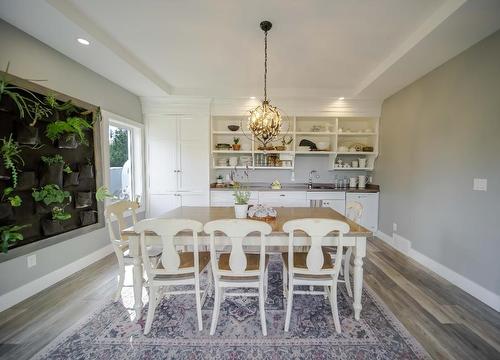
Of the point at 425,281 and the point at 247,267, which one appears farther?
the point at 425,281

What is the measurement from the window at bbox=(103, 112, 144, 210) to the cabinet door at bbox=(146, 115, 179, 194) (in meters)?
0.18

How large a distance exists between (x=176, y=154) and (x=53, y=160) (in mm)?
1961

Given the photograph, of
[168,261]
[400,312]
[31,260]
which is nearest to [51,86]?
[31,260]

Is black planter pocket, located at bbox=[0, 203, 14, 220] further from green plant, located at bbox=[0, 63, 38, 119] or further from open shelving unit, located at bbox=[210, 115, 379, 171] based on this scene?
open shelving unit, located at bbox=[210, 115, 379, 171]

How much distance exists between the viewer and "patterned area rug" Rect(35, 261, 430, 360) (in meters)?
1.54

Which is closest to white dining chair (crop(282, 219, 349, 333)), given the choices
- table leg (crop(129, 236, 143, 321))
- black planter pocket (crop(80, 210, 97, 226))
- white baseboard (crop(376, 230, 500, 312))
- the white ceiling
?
table leg (crop(129, 236, 143, 321))

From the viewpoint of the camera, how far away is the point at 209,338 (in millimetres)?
1673

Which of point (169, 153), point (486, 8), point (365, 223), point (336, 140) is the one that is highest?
point (486, 8)

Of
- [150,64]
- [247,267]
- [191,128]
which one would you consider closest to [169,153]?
[191,128]

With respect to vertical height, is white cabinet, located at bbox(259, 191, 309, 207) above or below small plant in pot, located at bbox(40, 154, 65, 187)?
below

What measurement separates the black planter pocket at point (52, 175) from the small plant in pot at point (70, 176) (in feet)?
0.23

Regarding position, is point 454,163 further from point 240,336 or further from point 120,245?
point 120,245

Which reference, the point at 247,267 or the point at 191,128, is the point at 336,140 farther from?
the point at 247,267

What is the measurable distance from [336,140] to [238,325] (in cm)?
348
